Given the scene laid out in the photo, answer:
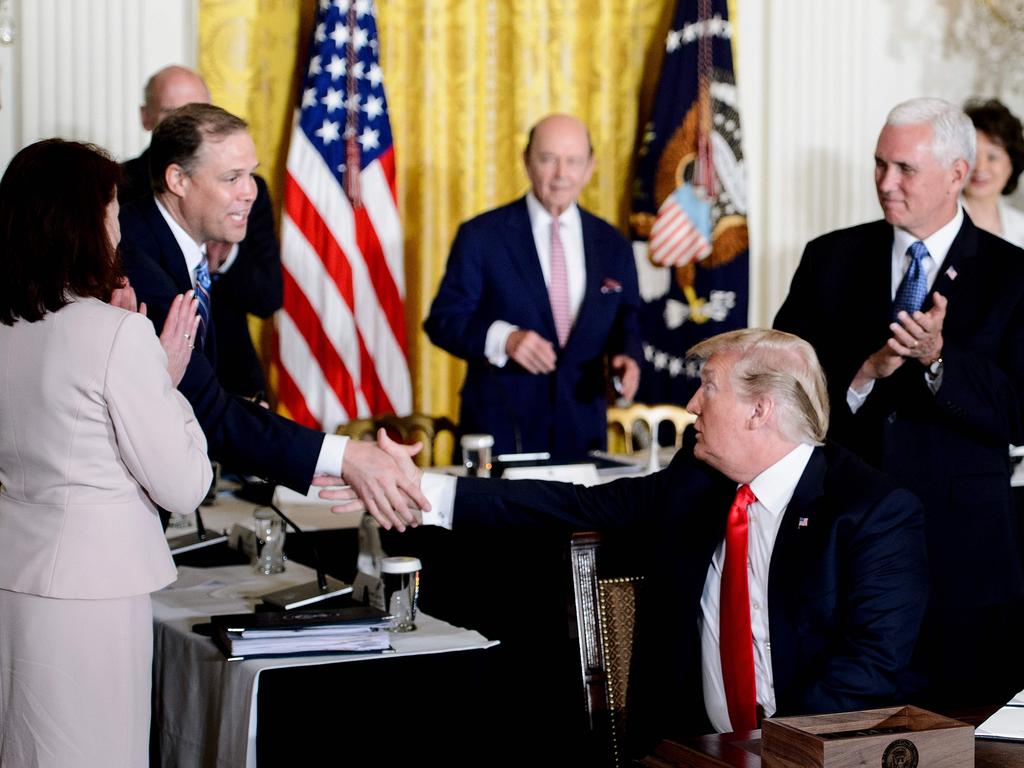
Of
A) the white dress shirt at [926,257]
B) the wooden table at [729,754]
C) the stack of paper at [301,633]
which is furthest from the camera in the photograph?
the white dress shirt at [926,257]

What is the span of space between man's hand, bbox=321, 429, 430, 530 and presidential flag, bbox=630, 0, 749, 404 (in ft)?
10.7

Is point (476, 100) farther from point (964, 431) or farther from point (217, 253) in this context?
point (964, 431)

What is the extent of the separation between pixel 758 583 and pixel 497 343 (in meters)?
2.24

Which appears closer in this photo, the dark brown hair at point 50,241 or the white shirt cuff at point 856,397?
the dark brown hair at point 50,241

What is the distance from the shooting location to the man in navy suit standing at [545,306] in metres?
4.87

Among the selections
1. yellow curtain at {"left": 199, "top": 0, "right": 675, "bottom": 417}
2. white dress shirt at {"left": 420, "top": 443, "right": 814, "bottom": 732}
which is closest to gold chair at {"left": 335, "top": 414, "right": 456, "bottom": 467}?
yellow curtain at {"left": 199, "top": 0, "right": 675, "bottom": 417}

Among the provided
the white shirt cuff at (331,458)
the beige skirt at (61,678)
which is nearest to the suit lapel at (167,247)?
the white shirt cuff at (331,458)

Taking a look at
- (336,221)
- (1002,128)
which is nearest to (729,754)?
(336,221)

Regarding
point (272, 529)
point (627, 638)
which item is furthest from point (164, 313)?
point (627, 638)

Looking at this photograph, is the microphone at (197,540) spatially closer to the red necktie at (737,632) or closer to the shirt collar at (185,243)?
the shirt collar at (185,243)

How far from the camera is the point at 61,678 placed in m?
2.44

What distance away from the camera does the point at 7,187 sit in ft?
7.96

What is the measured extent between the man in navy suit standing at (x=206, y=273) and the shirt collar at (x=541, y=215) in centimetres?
189

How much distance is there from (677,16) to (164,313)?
3797 mm
